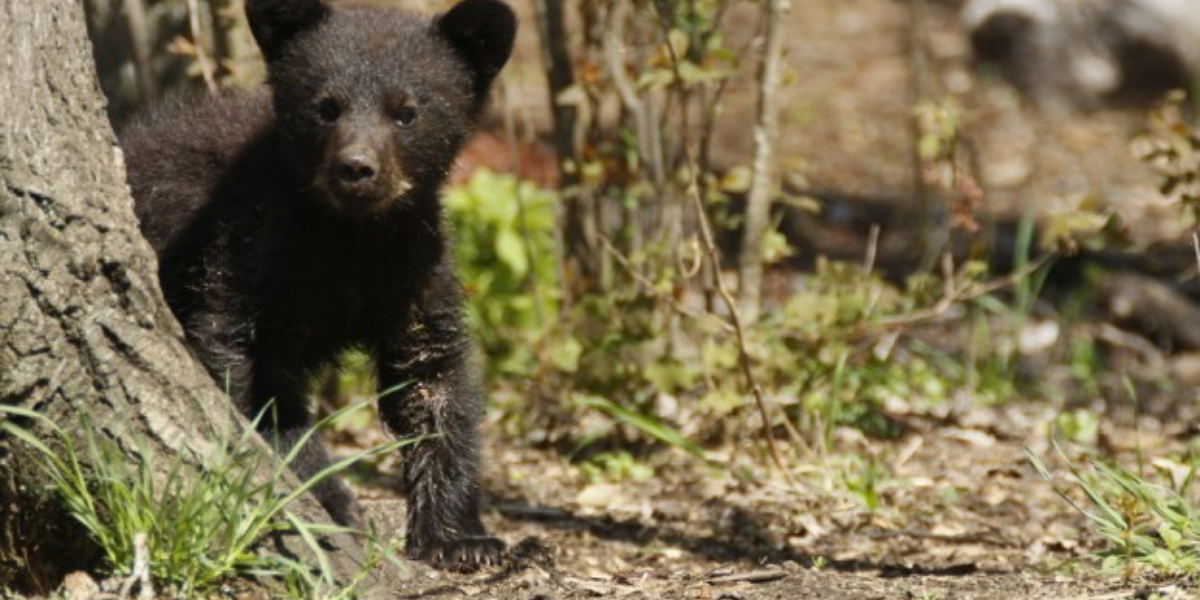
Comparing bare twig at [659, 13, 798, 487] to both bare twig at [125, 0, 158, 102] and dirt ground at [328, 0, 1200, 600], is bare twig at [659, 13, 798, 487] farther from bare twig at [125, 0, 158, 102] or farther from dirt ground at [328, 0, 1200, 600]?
bare twig at [125, 0, 158, 102]

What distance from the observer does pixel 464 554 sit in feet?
16.0

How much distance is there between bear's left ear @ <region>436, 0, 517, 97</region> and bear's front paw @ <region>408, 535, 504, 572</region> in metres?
1.53

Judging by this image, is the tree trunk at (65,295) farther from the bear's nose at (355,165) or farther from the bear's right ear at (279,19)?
the bear's right ear at (279,19)

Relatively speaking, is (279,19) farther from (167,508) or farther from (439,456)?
(167,508)

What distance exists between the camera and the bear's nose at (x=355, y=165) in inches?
187

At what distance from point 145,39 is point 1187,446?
4883mm

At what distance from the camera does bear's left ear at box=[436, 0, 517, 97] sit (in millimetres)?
5195

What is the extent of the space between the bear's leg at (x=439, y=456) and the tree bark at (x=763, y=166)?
1.79 m

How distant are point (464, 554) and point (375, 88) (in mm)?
1476

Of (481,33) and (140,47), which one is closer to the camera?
(481,33)

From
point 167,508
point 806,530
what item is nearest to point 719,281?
point 806,530

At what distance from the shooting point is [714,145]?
11898 millimetres

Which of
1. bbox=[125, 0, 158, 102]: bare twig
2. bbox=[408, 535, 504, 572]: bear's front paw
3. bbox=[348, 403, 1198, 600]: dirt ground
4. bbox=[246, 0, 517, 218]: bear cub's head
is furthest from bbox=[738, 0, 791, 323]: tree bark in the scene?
bbox=[125, 0, 158, 102]: bare twig

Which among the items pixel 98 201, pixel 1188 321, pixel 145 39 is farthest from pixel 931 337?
pixel 98 201
